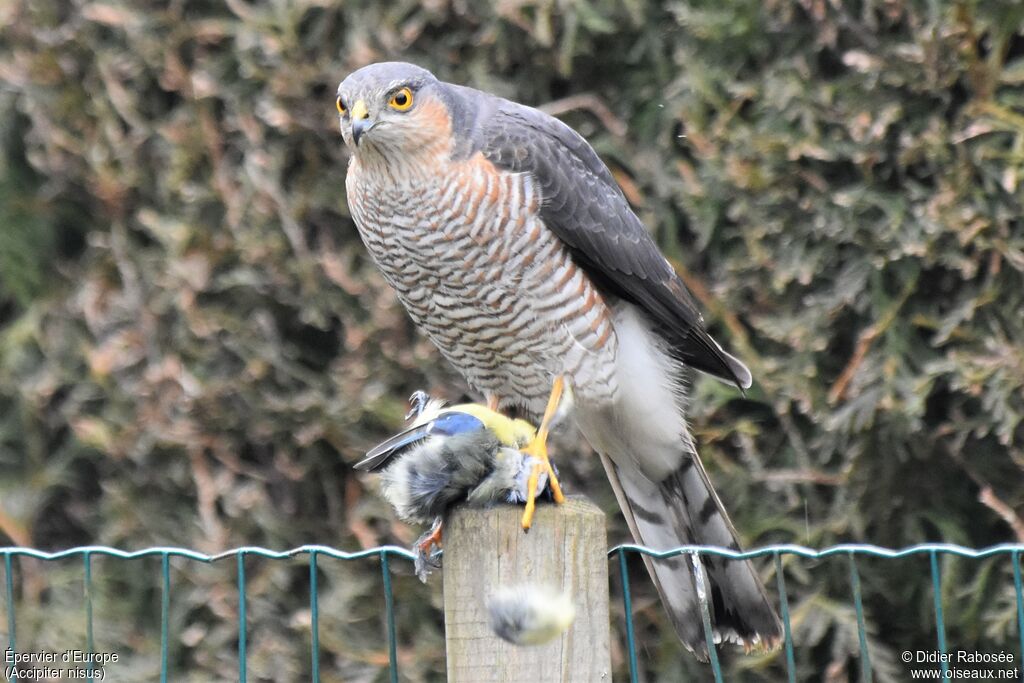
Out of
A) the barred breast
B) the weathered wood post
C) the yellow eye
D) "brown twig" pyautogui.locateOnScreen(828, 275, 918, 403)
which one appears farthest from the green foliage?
the weathered wood post

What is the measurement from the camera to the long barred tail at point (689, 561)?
9.10 ft

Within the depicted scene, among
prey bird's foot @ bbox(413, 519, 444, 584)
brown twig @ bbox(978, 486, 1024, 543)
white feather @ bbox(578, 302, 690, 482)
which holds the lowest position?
prey bird's foot @ bbox(413, 519, 444, 584)

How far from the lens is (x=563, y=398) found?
122 inches

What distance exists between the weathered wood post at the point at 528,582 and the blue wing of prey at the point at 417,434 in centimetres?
28

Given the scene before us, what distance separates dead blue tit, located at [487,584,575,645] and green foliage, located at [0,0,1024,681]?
64.2 inches

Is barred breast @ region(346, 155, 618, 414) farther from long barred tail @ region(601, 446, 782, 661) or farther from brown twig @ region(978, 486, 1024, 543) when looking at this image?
brown twig @ region(978, 486, 1024, 543)

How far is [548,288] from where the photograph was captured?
9.90 feet

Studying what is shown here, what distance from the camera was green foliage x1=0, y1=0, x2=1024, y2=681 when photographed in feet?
10.8

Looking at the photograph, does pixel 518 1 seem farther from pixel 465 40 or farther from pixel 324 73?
pixel 324 73

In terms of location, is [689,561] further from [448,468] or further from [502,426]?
[448,468]

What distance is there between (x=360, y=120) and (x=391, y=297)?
2.75 ft

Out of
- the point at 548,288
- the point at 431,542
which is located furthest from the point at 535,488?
the point at 548,288

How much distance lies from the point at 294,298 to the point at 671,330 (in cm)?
117

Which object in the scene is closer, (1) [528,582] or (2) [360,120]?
(1) [528,582]
